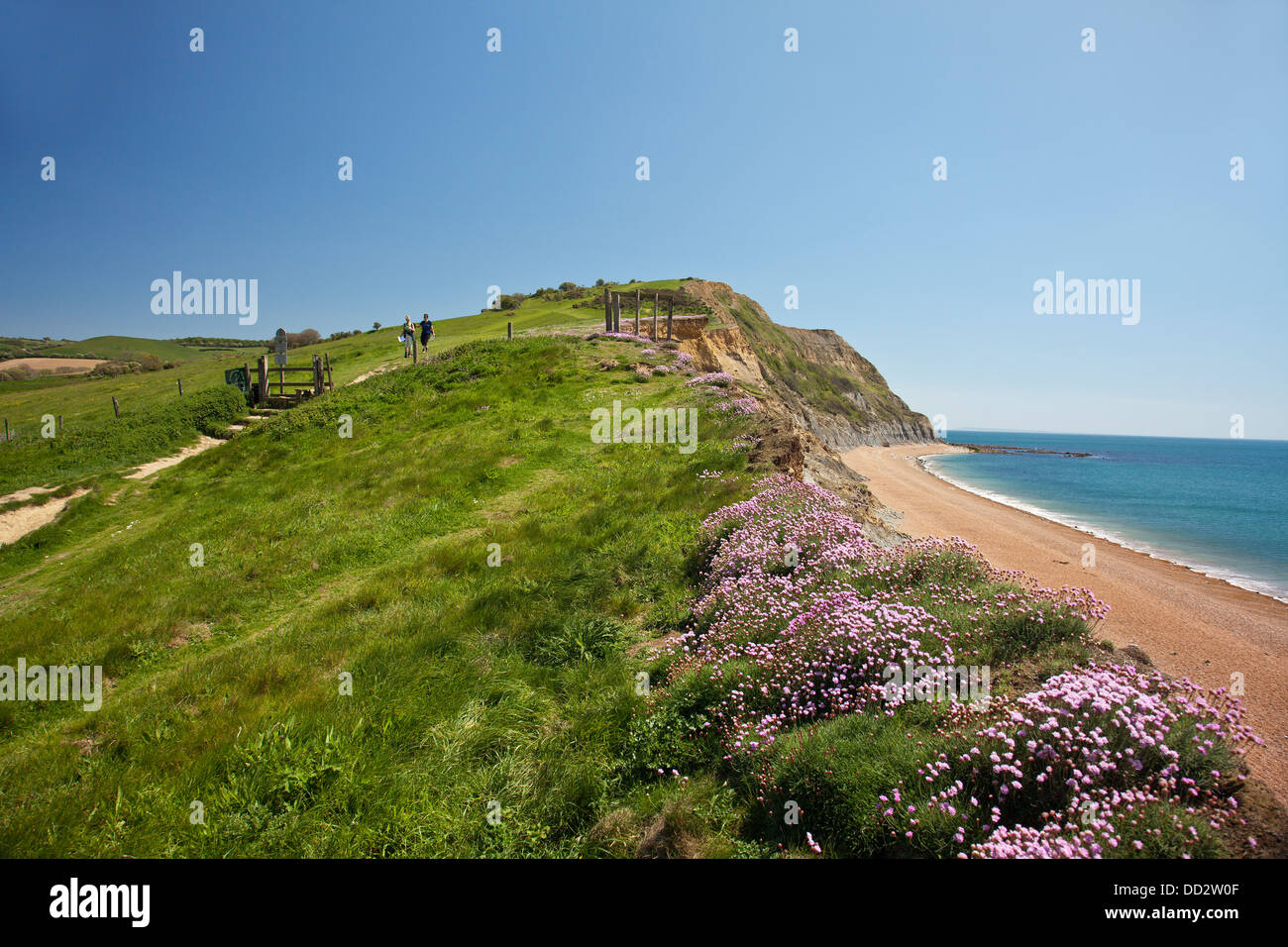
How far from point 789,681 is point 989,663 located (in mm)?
1850

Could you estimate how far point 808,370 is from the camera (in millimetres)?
95812

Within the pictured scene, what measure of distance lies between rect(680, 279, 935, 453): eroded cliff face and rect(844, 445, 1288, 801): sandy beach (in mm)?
17293

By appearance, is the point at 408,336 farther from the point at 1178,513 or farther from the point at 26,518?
the point at 1178,513

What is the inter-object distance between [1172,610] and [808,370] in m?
86.7

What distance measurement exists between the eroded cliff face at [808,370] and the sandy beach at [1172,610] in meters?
17.3

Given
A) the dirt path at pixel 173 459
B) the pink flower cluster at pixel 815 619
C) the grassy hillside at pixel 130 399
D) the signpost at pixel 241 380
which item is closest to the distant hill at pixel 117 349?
the grassy hillside at pixel 130 399

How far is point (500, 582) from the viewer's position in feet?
28.3

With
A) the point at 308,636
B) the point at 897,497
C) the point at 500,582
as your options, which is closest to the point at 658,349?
the point at 897,497
